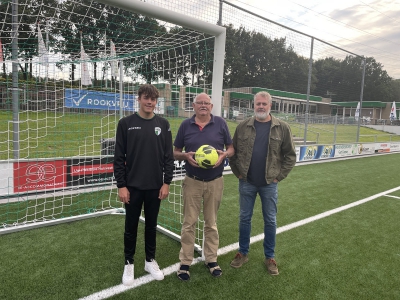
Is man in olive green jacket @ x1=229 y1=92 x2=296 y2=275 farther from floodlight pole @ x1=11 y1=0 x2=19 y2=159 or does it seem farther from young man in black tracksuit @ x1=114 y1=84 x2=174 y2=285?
floodlight pole @ x1=11 y1=0 x2=19 y2=159

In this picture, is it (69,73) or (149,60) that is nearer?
(69,73)

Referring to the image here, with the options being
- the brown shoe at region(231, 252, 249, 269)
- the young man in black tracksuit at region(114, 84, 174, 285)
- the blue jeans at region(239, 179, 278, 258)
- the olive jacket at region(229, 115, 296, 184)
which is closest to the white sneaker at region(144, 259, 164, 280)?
the young man in black tracksuit at region(114, 84, 174, 285)

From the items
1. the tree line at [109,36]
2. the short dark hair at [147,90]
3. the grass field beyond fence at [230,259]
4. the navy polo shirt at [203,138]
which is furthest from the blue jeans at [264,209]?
the tree line at [109,36]

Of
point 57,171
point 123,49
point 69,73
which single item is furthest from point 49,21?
point 57,171

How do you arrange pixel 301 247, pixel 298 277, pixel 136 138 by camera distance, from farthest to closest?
pixel 301 247 < pixel 298 277 < pixel 136 138

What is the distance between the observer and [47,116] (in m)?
5.12

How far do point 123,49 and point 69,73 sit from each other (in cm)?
110

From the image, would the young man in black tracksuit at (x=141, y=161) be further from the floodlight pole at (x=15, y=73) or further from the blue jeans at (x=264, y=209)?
the floodlight pole at (x=15, y=73)

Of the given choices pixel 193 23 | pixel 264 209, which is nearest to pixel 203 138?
pixel 264 209

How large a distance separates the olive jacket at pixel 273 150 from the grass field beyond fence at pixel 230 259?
1.15 meters

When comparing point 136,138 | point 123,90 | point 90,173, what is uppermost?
point 123,90

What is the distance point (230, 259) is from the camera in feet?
11.5

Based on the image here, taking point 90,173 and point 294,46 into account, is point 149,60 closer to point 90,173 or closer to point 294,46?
point 90,173

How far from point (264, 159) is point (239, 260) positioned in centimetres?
126
